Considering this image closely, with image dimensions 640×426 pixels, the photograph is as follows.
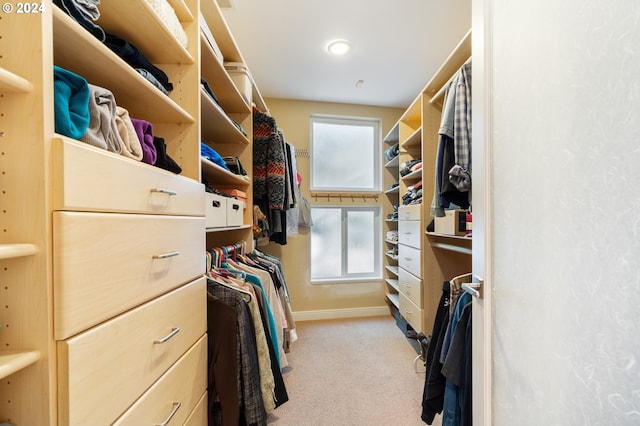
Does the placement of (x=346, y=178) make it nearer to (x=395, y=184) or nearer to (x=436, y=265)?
(x=395, y=184)

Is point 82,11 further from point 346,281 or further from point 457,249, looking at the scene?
point 346,281

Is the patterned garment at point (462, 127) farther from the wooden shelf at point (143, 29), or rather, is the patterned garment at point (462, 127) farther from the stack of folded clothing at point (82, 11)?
the stack of folded clothing at point (82, 11)

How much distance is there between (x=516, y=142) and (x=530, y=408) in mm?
699

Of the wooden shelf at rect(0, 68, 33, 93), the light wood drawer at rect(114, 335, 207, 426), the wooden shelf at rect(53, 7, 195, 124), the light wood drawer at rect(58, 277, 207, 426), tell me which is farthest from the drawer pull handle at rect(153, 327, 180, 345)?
the wooden shelf at rect(53, 7, 195, 124)

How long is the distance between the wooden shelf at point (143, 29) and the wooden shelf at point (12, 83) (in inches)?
20.8

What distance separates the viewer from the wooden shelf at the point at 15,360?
0.42 metres

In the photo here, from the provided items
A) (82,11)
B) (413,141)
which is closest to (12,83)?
(82,11)

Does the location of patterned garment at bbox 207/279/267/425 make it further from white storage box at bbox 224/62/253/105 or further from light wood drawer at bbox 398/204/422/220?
light wood drawer at bbox 398/204/422/220

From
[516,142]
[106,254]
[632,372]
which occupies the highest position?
[516,142]

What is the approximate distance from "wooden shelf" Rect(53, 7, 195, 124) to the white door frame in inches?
43.4

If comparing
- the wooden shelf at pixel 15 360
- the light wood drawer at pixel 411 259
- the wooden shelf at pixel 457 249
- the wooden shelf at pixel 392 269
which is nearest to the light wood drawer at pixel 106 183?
the wooden shelf at pixel 15 360

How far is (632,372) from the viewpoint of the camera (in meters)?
0.43

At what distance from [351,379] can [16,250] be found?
196 centimetres


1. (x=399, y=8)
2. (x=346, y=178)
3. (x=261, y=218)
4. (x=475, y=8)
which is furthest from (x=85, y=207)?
(x=346, y=178)
